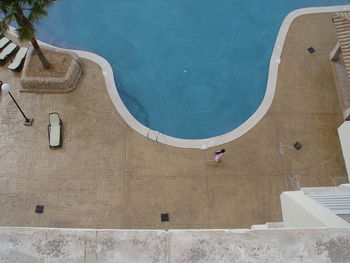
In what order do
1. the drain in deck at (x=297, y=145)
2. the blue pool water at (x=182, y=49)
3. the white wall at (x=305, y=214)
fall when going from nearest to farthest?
the white wall at (x=305, y=214) < the drain in deck at (x=297, y=145) < the blue pool water at (x=182, y=49)

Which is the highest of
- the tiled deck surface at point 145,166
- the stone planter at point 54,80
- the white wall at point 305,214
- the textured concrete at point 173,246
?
the stone planter at point 54,80

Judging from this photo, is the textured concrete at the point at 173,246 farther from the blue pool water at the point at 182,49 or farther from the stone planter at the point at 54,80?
the stone planter at the point at 54,80

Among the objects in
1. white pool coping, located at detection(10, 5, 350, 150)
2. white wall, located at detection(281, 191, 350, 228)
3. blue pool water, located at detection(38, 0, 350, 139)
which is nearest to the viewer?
white wall, located at detection(281, 191, 350, 228)

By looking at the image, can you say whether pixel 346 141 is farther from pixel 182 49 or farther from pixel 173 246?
pixel 173 246

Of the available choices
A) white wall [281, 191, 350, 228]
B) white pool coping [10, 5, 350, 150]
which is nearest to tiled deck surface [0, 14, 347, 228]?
white pool coping [10, 5, 350, 150]

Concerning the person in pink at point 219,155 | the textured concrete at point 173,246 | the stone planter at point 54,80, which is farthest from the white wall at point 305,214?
the stone planter at point 54,80

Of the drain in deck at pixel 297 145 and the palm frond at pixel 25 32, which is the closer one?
the palm frond at pixel 25 32

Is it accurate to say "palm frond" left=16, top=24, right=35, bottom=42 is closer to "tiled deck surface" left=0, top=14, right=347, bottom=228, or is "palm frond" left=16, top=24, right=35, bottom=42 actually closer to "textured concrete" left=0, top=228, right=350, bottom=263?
"tiled deck surface" left=0, top=14, right=347, bottom=228
